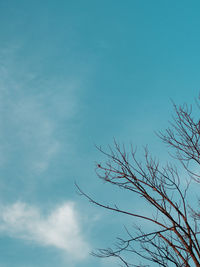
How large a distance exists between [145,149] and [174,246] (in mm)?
1738

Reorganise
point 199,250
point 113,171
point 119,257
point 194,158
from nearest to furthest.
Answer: point 199,250
point 119,257
point 113,171
point 194,158

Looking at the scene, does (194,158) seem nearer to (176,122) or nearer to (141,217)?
(176,122)

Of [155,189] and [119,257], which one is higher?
[155,189]

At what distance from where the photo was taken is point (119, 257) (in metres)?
4.05

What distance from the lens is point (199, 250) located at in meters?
3.53

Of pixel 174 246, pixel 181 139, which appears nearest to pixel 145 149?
pixel 181 139

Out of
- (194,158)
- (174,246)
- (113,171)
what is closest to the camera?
(174,246)

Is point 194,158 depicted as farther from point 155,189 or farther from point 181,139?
point 155,189

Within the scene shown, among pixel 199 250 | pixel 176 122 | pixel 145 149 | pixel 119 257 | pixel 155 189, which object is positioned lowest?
pixel 199 250

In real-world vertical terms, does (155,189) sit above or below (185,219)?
above

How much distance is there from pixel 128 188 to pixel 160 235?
0.81m

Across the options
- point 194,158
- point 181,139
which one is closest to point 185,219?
point 194,158

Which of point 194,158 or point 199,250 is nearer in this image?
point 199,250

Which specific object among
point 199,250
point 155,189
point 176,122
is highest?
point 176,122
